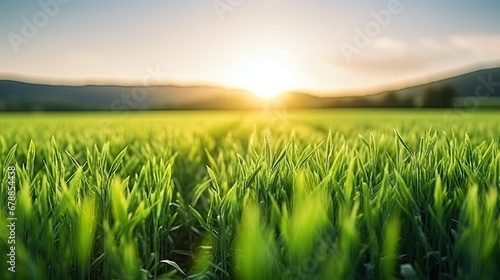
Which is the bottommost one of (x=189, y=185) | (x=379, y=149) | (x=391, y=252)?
(x=189, y=185)

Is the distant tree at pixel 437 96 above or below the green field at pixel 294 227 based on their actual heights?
above

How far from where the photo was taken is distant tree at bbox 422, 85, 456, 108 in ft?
123

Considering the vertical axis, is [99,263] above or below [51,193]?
below

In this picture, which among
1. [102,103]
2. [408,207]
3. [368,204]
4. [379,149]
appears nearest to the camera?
[368,204]

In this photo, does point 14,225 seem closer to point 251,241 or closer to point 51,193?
point 51,193

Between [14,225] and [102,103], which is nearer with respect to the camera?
[14,225]

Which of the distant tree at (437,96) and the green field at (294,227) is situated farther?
the distant tree at (437,96)

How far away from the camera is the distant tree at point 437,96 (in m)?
37.6

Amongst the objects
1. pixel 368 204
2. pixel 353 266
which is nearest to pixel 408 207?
pixel 368 204

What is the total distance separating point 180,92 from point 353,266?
107ft

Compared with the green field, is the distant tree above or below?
above

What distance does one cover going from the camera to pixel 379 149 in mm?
2301

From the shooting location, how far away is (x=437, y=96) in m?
39.0

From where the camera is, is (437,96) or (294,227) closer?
(294,227)
